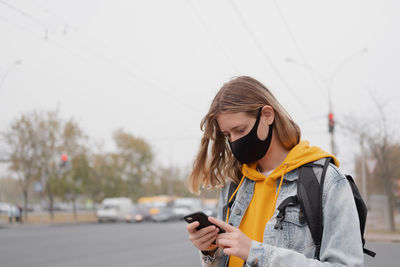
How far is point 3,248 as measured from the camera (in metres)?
13.9

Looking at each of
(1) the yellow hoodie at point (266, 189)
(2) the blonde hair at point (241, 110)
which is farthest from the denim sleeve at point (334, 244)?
(2) the blonde hair at point (241, 110)

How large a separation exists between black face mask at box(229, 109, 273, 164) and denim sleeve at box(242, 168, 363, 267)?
16.3 inches

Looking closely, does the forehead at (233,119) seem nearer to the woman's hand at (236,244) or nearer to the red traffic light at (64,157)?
the woman's hand at (236,244)

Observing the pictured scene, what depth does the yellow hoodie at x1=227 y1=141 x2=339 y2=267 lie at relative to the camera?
182 cm

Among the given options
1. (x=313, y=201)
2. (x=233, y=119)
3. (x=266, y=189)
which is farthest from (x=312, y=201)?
(x=233, y=119)

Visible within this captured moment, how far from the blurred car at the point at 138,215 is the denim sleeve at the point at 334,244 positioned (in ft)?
125

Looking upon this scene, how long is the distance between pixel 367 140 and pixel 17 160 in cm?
2470

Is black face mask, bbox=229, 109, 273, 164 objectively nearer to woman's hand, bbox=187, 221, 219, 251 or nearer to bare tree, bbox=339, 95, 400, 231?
woman's hand, bbox=187, 221, 219, 251

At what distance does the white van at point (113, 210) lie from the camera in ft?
128

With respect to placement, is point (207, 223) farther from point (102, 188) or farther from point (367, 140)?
point (102, 188)

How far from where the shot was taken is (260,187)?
2002mm

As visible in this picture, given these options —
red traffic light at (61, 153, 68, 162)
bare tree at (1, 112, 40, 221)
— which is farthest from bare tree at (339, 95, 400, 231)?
bare tree at (1, 112, 40, 221)

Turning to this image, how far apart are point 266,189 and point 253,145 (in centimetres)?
22

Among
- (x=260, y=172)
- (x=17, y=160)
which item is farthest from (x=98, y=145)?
(x=260, y=172)
